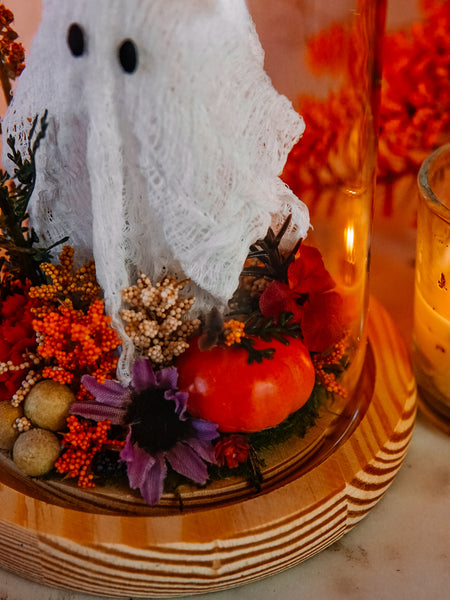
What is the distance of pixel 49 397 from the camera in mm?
412

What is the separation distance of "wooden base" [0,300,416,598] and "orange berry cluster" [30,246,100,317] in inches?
4.3

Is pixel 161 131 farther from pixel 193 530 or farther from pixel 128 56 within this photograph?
pixel 193 530

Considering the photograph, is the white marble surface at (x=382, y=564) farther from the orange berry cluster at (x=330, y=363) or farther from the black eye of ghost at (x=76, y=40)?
the black eye of ghost at (x=76, y=40)

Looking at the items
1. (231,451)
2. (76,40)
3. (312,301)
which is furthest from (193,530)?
(76,40)

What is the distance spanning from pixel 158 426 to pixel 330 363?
130mm

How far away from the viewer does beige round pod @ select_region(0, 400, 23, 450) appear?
42 cm

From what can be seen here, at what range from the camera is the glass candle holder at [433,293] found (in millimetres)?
470

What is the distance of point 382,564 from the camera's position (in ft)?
1.44

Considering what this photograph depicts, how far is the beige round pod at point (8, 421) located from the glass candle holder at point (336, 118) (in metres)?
0.22

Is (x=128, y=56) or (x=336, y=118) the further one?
(x=336, y=118)

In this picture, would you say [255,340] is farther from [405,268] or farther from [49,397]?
[405,268]

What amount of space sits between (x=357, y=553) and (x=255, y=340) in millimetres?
154

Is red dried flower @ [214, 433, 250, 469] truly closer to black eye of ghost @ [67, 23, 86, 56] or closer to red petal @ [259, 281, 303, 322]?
red petal @ [259, 281, 303, 322]

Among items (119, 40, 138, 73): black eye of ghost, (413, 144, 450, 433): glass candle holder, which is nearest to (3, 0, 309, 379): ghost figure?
(119, 40, 138, 73): black eye of ghost
